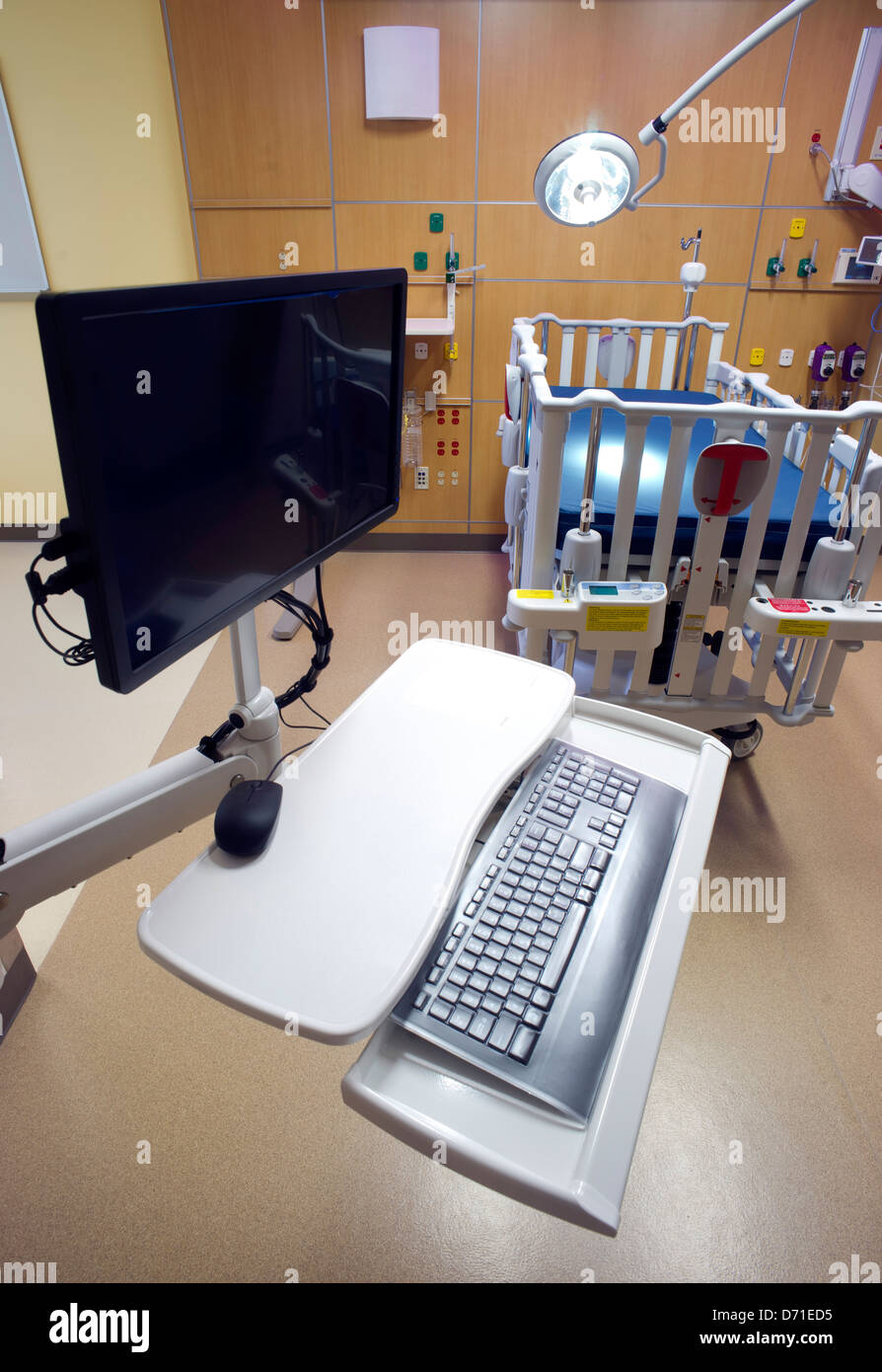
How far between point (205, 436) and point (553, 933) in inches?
24.4

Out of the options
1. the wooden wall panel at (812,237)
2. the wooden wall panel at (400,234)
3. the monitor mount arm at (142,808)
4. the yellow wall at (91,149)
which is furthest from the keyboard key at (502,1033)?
the wooden wall panel at (812,237)

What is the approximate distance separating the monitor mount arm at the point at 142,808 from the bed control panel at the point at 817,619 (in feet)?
3.94

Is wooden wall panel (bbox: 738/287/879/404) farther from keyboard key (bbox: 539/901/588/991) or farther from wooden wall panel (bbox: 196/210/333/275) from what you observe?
keyboard key (bbox: 539/901/588/991)

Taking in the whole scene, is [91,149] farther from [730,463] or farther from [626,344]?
[730,463]

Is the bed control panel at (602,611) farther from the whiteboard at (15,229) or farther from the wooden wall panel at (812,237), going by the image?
the whiteboard at (15,229)

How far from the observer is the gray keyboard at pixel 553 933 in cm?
70

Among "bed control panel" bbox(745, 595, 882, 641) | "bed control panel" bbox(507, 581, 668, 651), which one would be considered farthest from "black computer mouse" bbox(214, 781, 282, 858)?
"bed control panel" bbox(745, 595, 882, 641)

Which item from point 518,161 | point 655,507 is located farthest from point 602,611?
point 518,161

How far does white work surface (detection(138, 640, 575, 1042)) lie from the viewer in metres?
0.67

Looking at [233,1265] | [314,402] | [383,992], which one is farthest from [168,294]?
[233,1265]

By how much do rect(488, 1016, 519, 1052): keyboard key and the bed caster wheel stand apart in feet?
5.57

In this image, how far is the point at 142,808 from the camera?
0.78 meters

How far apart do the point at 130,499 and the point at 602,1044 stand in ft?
2.15

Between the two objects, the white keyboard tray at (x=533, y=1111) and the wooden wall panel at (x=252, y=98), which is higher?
the wooden wall panel at (x=252, y=98)
